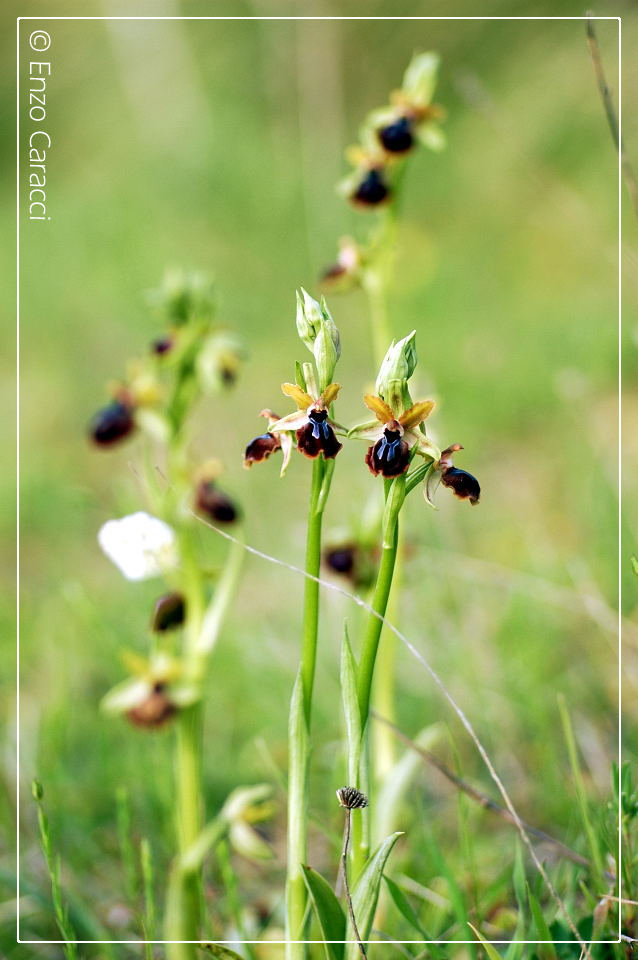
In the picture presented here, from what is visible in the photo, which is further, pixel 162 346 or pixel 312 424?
pixel 162 346

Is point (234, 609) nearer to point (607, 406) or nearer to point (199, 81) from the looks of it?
point (607, 406)

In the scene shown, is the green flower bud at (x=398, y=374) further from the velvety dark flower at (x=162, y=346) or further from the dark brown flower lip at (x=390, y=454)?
the velvety dark flower at (x=162, y=346)

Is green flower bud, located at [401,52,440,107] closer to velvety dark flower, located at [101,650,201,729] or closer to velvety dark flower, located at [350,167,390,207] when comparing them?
velvety dark flower, located at [350,167,390,207]

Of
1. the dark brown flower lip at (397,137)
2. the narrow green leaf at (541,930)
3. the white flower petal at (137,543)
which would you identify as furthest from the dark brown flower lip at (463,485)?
the dark brown flower lip at (397,137)

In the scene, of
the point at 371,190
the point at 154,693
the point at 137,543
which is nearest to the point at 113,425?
the point at 137,543

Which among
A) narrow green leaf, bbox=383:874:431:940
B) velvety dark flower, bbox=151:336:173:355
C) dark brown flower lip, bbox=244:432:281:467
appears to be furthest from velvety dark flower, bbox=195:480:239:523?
narrow green leaf, bbox=383:874:431:940

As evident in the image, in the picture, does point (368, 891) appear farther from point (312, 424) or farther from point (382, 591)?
point (312, 424)

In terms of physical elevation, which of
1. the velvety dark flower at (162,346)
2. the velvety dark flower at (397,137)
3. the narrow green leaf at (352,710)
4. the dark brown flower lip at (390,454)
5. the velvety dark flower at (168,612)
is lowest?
the narrow green leaf at (352,710)
